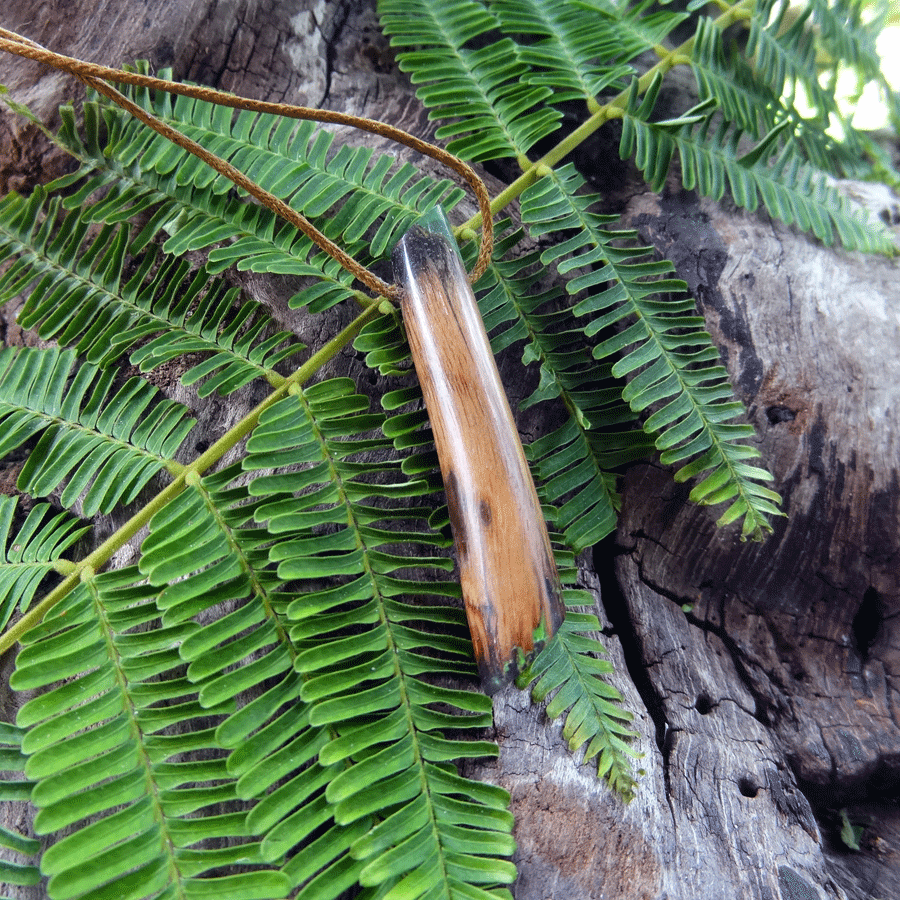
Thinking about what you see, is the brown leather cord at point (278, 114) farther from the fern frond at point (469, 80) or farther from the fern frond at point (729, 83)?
the fern frond at point (729, 83)

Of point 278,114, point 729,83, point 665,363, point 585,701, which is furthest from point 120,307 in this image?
point 729,83

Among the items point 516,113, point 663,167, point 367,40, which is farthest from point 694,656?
point 367,40

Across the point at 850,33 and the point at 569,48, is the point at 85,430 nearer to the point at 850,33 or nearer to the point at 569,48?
the point at 569,48

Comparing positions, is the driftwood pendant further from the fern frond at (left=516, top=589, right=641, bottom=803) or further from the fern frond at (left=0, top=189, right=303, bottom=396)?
the fern frond at (left=0, top=189, right=303, bottom=396)

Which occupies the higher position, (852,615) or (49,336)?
(49,336)

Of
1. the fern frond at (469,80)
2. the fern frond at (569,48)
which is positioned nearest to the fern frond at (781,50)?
the fern frond at (569,48)

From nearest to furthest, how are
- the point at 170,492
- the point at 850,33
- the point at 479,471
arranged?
the point at 479,471 → the point at 170,492 → the point at 850,33

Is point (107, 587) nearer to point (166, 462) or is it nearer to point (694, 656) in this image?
point (166, 462)
